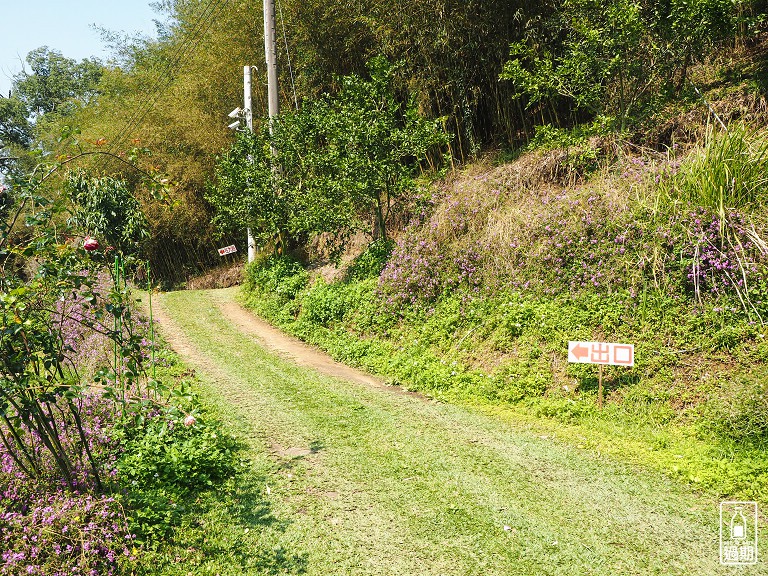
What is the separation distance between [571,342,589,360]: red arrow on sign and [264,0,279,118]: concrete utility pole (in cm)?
869

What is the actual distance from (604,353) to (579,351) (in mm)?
218

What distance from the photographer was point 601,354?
5.43m

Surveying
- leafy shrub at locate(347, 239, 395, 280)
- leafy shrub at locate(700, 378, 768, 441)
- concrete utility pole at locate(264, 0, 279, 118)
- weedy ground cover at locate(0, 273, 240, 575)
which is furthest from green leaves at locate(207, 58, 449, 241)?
leafy shrub at locate(700, 378, 768, 441)

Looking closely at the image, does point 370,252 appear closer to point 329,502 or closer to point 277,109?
point 277,109

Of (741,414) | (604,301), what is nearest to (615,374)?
(604,301)

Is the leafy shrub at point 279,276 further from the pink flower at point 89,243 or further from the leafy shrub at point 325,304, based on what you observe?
the pink flower at point 89,243

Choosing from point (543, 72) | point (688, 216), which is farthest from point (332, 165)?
point (688, 216)

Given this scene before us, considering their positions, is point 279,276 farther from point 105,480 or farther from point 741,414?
point 741,414

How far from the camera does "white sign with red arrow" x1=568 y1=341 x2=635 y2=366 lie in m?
5.37

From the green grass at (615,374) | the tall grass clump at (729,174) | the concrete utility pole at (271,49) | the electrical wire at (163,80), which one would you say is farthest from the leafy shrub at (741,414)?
the electrical wire at (163,80)

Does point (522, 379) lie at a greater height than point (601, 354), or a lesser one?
lesser

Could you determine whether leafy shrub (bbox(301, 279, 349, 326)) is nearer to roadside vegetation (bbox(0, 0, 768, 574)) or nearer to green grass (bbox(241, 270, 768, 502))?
roadside vegetation (bbox(0, 0, 768, 574))

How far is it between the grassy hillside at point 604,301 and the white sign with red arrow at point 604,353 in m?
0.32

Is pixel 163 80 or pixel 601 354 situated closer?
pixel 601 354
